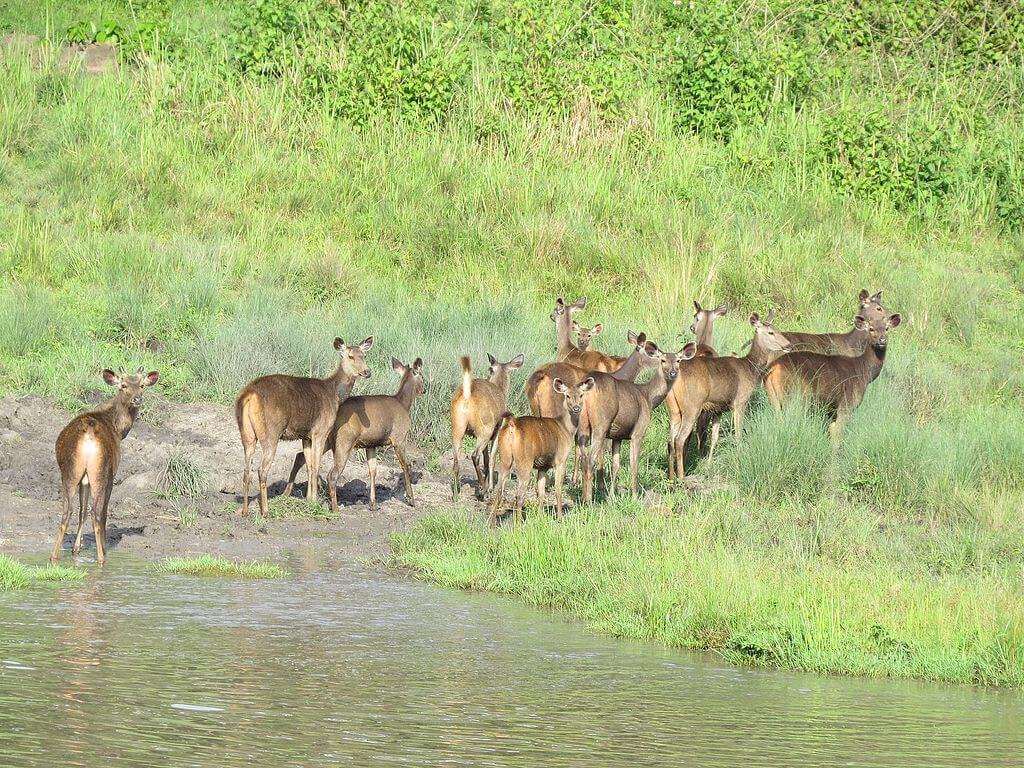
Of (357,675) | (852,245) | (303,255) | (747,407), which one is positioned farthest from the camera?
(852,245)

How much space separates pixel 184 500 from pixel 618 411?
411 cm

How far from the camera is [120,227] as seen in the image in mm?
20047

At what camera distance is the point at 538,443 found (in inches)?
533

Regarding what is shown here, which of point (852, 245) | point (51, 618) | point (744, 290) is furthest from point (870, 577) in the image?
point (852, 245)

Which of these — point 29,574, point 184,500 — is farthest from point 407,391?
point 29,574

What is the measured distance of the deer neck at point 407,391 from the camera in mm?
15227

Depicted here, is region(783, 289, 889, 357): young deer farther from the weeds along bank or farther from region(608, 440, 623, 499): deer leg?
region(608, 440, 623, 499): deer leg

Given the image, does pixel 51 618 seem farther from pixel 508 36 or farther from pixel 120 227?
pixel 508 36

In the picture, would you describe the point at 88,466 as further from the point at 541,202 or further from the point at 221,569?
the point at 541,202

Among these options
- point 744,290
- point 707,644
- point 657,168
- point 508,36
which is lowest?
point 707,644

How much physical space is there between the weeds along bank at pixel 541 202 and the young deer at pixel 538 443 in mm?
954

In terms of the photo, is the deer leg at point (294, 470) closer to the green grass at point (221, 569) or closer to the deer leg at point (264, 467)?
the deer leg at point (264, 467)

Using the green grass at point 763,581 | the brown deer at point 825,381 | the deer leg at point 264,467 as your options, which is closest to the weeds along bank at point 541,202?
the brown deer at point 825,381

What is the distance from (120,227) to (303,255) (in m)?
2.51
